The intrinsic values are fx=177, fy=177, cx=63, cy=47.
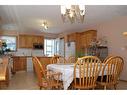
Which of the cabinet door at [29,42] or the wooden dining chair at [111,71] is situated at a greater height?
the cabinet door at [29,42]

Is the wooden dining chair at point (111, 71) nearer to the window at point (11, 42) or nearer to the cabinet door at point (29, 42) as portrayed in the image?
the cabinet door at point (29, 42)

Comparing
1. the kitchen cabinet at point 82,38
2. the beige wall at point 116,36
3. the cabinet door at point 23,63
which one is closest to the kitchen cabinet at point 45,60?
the kitchen cabinet at point 82,38

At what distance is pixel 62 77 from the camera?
2.98 meters

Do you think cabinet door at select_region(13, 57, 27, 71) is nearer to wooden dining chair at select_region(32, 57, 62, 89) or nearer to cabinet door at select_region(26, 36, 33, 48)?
cabinet door at select_region(26, 36, 33, 48)

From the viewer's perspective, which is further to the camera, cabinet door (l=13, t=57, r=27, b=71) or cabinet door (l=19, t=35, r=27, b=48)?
cabinet door (l=19, t=35, r=27, b=48)

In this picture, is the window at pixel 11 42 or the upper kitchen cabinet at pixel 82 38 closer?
the upper kitchen cabinet at pixel 82 38

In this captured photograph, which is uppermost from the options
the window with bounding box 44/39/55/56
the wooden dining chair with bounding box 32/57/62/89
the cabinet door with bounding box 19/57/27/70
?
the window with bounding box 44/39/55/56

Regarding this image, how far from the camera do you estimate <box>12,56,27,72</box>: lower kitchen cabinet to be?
8.09 metres

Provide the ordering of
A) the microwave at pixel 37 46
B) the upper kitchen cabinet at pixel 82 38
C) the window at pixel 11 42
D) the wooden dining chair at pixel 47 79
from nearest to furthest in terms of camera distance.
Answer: the wooden dining chair at pixel 47 79, the upper kitchen cabinet at pixel 82 38, the window at pixel 11 42, the microwave at pixel 37 46

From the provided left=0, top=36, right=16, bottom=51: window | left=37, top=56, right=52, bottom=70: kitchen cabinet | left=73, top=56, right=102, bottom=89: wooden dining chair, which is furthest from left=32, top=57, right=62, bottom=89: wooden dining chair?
left=0, top=36, right=16, bottom=51: window

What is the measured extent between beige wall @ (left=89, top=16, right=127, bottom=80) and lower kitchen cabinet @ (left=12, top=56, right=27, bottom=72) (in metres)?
3.85

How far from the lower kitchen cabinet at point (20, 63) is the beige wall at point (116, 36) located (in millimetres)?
3851

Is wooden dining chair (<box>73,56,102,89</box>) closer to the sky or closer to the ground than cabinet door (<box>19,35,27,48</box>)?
closer to the ground

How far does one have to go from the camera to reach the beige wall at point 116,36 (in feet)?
18.1
